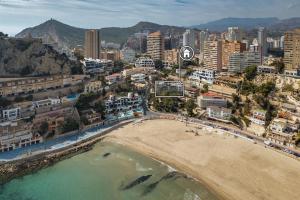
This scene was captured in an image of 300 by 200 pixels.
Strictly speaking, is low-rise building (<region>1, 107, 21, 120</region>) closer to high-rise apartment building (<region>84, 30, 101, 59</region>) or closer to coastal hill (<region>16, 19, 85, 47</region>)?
high-rise apartment building (<region>84, 30, 101, 59</region>)

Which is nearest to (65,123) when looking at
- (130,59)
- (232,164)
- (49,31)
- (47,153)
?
(47,153)

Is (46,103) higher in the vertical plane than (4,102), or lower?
lower

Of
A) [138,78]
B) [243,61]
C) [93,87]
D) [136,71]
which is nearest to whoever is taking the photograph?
[93,87]

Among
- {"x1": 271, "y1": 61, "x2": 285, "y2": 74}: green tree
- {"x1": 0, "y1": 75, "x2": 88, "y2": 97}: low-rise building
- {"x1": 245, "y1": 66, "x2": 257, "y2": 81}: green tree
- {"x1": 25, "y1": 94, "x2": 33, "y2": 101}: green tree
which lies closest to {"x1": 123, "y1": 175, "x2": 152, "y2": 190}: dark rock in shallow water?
{"x1": 25, "y1": 94, "x2": 33, "y2": 101}: green tree

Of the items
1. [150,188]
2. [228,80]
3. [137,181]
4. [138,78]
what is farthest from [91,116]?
[228,80]

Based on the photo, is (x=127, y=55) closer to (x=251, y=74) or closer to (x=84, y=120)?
(x=251, y=74)

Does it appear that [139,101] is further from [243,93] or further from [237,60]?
[237,60]
